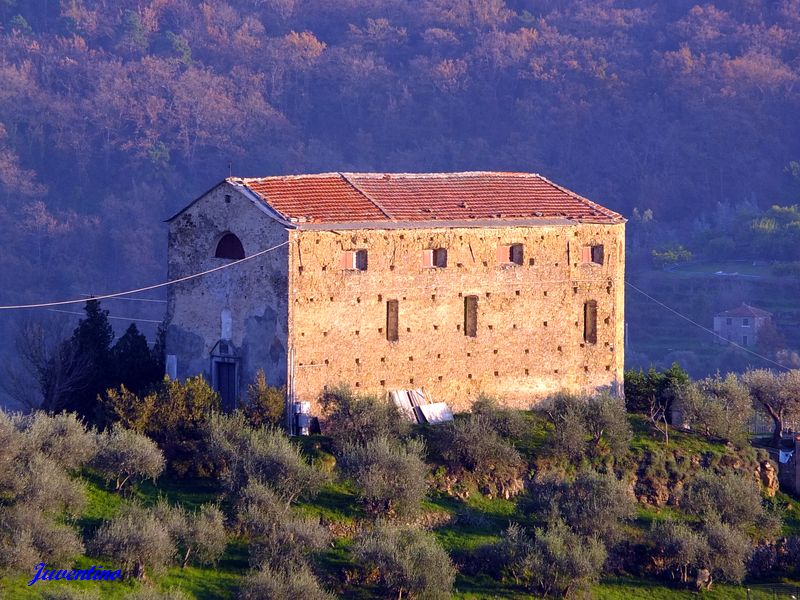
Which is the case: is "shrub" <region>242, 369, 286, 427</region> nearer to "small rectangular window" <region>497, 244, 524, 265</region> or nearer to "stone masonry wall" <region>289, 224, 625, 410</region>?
"stone masonry wall" <region>289, 224, 625, 410</region>

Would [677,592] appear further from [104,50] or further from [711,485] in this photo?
[104,50]

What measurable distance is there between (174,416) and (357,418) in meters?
3.15

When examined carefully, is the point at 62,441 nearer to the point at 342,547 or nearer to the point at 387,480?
the point at 342,547

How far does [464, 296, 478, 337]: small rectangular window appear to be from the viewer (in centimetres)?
3198

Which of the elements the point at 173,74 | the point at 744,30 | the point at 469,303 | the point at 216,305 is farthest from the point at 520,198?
the point at 744,30

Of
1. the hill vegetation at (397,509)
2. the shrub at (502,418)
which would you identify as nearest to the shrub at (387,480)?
the hill vegetation at (397,509)

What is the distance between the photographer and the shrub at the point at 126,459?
27281 mm

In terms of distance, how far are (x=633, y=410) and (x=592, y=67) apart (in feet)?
234

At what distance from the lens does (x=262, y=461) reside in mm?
27531

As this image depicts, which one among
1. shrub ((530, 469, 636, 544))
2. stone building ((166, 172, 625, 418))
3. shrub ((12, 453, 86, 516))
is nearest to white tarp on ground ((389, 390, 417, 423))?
stone building ((166, 172, 625, 418))

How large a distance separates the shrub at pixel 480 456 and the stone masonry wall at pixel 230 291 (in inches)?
123

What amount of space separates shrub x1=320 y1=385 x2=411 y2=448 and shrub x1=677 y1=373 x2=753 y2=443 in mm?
6370

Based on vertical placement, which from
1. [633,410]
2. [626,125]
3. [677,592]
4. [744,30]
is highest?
[744,30]

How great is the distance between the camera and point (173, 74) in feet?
322
